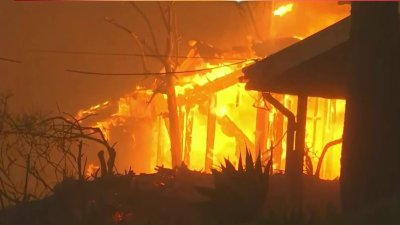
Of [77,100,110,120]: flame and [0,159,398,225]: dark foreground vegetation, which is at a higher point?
[77,100,110,120]: flame

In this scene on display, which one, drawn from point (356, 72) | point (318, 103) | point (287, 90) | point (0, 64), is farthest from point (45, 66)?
point (356, 72)

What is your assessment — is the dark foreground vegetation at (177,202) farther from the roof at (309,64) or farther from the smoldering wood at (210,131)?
the smoldering wood at (210,131)

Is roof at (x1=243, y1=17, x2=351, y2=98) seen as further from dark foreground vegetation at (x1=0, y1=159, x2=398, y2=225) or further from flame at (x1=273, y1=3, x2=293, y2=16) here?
flame at (x1=273, y1=3, x2=293, y2=16)

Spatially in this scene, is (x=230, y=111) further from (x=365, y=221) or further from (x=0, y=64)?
(x=365, y=221)

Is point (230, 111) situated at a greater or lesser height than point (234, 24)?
lesser

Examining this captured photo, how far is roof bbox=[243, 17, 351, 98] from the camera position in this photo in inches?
327

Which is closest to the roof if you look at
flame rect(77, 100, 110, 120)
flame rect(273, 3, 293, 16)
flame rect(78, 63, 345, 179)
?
flame rect(78, 63, 345, 179)

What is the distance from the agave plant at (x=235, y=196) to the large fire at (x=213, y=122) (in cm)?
1177

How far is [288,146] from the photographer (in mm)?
10008

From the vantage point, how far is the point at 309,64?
8.87 m

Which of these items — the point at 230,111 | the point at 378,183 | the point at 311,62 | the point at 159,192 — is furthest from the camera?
the point at 230,111

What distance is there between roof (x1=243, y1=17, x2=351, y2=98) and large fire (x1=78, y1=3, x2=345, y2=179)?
365 inches

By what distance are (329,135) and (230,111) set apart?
3.67 metres

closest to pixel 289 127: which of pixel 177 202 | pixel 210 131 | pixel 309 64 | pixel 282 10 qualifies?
pixel 309 64
